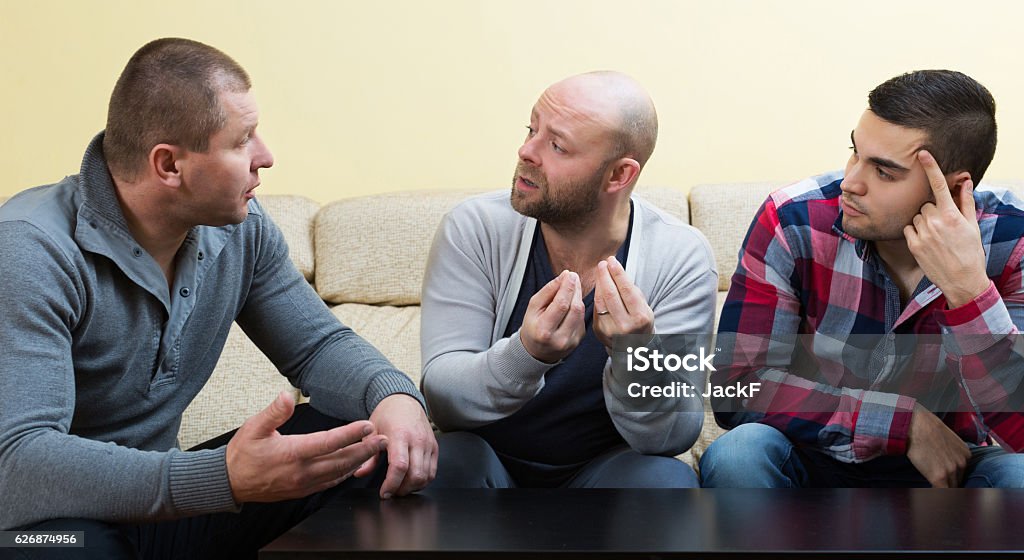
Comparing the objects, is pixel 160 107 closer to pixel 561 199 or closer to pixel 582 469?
pixel 561 199

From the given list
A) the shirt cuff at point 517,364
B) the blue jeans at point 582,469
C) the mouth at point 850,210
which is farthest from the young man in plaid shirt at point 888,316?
the shirt cuff at point 517,364

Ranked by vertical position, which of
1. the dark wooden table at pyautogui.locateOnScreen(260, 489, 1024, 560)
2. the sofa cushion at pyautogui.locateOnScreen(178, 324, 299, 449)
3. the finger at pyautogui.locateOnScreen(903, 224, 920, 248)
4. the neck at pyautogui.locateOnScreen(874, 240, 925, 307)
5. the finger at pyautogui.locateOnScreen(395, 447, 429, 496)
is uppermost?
the finger at pyautogui.locateOnScreen(903, 224, 920, 248)

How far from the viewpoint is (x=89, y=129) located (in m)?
2.73

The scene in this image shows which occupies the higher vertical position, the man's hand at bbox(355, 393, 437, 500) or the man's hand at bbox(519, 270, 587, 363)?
the man's hand at bbox(519, 270, 587, 363)

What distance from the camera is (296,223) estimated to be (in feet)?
8.22

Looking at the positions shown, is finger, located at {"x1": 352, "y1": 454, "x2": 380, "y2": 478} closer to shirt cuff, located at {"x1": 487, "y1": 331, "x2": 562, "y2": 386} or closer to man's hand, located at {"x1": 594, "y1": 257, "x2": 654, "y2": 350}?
shirt cuff, located at {"x1": 487, "y1": 331, "x2": 562, "y2": 386}

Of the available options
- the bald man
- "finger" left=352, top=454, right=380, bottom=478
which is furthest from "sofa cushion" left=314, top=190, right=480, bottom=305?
"finger" left=352, top=454, right=380, bottom=478

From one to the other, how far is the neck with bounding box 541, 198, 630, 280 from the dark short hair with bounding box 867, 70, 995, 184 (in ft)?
1.40

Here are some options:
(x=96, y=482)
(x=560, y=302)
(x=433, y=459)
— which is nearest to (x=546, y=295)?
(x=560, y=302)

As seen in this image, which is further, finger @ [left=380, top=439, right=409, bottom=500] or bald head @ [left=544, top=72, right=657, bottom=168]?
bald head @ [left=544, top=72, right=657, bottom=168]

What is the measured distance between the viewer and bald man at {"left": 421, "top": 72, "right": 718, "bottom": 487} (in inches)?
59.7

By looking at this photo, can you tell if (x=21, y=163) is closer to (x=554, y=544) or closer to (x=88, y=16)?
(x=88, y=16)

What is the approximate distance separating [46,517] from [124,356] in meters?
0.26

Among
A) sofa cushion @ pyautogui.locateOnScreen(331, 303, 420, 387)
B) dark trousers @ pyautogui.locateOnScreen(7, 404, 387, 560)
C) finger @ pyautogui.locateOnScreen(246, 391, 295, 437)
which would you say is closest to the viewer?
finger @ pyautogui.locateOnScreen(246, 391, 295, 437)
